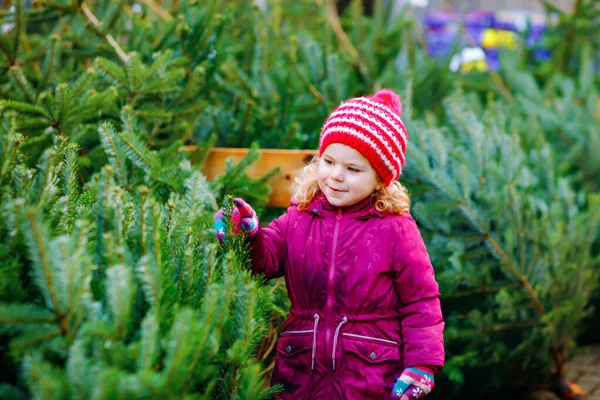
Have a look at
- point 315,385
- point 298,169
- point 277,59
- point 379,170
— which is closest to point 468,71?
point 277,59

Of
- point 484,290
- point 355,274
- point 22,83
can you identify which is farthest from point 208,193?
point 484,290

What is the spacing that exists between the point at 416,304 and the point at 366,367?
0.87 ft

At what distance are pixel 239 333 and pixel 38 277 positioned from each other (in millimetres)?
549

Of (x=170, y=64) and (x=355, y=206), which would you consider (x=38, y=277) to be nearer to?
(x=355, y=206)

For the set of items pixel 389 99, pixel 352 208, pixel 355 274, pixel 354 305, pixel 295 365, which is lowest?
pixel 295 365

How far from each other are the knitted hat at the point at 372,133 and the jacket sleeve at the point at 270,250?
0.32 metres

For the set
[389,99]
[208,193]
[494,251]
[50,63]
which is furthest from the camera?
[494,251]

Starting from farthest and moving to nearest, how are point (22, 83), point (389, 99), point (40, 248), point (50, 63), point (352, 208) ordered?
point (50, 63) < point (22, 83) < point (389, 99) < point (352, 208) < point (40, 248)

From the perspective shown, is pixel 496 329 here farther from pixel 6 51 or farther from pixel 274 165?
pixel 6 51

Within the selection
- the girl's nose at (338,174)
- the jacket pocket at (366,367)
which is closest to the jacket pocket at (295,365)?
the jacket pocket at (366,367)

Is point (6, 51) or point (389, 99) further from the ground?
point (6, 51)

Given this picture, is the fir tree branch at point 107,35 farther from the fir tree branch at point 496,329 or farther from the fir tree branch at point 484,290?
the fir tree branch at point 496,329

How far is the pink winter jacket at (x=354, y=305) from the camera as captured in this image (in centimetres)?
224

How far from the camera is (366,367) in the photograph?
7.33 ft
